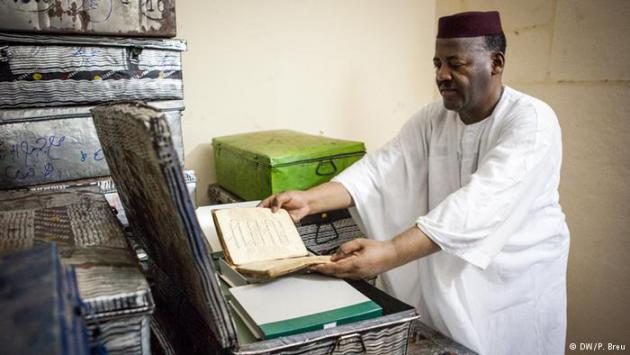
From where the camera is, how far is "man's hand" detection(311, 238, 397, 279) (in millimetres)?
961

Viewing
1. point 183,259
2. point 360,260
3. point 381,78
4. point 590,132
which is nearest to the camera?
point 183,259

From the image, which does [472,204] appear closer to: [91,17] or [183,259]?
[183,259]

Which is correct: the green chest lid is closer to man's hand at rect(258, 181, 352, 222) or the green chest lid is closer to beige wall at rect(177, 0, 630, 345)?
man's hand at rect(258, 181, 352, 222)

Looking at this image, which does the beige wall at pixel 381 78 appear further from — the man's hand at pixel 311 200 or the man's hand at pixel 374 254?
the man's hand at pixel 374 254

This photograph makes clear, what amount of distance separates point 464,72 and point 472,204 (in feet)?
1.58

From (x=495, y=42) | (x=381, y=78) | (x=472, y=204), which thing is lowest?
(x=472, y=204)

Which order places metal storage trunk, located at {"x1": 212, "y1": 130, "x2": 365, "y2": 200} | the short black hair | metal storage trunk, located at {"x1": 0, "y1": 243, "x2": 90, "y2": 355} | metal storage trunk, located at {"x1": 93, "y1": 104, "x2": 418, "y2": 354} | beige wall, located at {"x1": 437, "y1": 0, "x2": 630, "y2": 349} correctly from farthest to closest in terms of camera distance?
beige wall, located at {"x1": 437, "y1": 0, "x2": 630, "y2": 349}, metal storage trunk, located at {"x1": 212, "y1": 130, "x2": 365, "y2": 200}, the short black hair, metal storage trunk, located at {"x1": 93, "y1": 104, "x2": 418, "y2": 354}, metal storage trunk, located at {"x1": 0, "y1": 243, "x2": 90, "y2": 355}

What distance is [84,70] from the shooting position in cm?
134

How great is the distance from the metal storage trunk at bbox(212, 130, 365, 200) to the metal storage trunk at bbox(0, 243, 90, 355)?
1103 mm

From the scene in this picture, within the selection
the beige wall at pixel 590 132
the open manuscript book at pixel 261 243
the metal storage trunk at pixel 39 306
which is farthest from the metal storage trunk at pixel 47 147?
the beige wall at pixel 590 132

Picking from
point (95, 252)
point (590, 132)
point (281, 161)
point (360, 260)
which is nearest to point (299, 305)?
point (360, 260)

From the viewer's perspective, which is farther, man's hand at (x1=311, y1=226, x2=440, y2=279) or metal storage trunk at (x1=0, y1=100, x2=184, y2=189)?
metal storage trunk at (x1=0, y1=100, x2=184, y2=189)

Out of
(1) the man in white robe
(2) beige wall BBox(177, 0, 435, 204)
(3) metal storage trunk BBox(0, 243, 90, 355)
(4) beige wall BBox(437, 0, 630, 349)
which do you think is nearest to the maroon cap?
(1) the man in white robe

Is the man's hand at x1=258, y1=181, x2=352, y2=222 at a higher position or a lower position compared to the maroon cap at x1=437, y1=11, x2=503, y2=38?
lower
